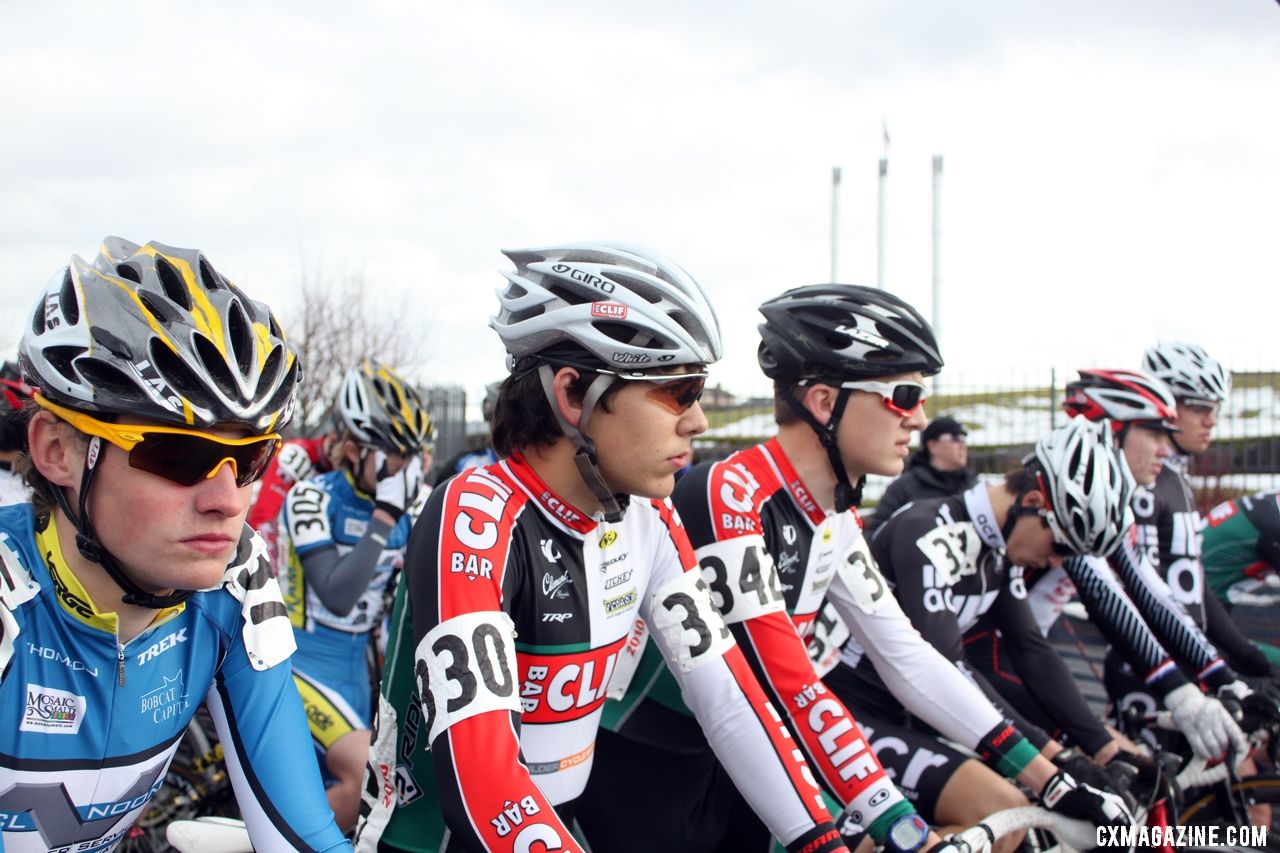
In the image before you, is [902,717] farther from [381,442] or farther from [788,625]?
[381,442]

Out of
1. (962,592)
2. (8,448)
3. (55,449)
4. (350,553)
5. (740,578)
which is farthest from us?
(8,448)

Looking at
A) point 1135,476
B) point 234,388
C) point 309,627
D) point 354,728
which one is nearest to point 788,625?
point 234,388

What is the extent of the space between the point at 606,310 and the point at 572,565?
2.19 feet

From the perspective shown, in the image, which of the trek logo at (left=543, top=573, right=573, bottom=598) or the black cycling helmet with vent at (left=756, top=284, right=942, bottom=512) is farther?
the black cycling helmet with vent at (left=756, top=284, right=942, bottom=512)

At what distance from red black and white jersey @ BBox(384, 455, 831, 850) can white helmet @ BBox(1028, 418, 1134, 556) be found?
2.35m

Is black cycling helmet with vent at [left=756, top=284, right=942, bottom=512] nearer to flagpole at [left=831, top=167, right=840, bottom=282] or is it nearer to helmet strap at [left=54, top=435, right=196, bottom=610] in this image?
helmet strap at [left=54, top=435, right=196, bottom=610]

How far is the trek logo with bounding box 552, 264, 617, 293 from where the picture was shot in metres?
2.71

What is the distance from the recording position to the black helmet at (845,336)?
377 cm

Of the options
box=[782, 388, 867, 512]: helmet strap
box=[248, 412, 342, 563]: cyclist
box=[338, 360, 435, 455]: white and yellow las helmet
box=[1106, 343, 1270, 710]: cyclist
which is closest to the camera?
box=[782, 388, 867, 512]: helmet strap

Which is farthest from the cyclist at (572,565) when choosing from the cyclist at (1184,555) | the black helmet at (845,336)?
the cyclist at (1184,555)

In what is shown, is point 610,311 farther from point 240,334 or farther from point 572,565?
point 240,334

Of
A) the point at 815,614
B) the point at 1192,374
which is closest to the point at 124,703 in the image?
the point at 815,614

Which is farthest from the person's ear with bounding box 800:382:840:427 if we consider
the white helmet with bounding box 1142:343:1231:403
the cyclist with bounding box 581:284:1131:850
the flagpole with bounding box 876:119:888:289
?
the flagpole with bounding box 876:119:888:289

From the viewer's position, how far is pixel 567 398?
2684 mm
